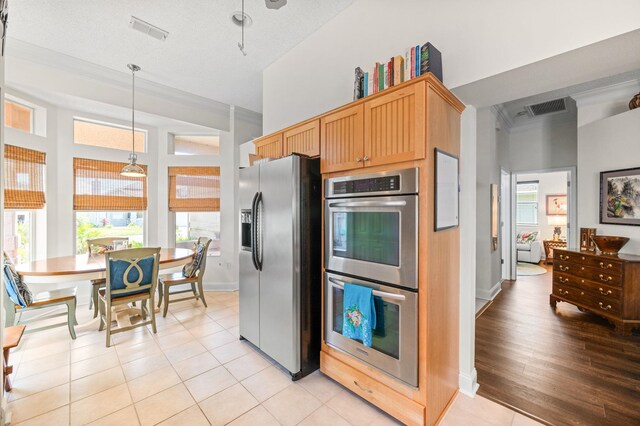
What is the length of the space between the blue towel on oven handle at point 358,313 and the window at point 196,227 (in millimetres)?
3693

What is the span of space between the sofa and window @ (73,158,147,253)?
9166 millimetres

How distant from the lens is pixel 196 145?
205 inches

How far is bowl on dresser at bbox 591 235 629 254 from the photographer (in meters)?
3.43

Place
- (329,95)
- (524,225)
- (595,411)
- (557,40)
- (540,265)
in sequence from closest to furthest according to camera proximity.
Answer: (557,40) < (595,411) < (329,95) < (540,265) < (524,225)

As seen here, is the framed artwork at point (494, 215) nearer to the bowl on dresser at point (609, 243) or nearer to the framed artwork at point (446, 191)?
the bowl on dresser at point (609, 243)

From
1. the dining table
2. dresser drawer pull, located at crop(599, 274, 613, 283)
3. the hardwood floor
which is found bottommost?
the hardwood floor

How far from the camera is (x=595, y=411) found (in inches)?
77.0

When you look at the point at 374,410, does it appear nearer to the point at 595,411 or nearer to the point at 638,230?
the point at 595,411

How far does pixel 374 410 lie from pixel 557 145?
19.2ft

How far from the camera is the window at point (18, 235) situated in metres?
3.54

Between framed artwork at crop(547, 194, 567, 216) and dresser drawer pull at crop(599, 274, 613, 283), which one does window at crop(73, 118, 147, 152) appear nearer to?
dresser drawer pull at crop(599, 274, 613, 283)

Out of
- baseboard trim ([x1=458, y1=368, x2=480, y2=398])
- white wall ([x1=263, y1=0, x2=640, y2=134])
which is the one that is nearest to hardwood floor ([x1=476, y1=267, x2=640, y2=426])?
baseboard trim ([x1=458, y1=368, x2=480, y2=398])

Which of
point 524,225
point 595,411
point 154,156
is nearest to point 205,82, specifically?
point 154,156

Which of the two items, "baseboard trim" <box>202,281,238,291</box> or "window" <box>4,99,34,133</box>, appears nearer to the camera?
"window" <box>4,99,34,133</box>
